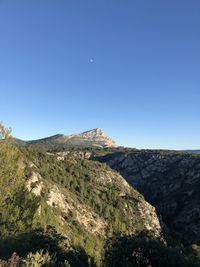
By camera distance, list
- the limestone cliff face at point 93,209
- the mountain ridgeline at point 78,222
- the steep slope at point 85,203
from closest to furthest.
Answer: the mountain ridgeline at point 78,222, the steep slope at point 85,203, the limestone cliff face at point 93,209

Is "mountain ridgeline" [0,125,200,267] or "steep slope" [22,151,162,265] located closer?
"mountain ridgeline" [0,125,200,267]

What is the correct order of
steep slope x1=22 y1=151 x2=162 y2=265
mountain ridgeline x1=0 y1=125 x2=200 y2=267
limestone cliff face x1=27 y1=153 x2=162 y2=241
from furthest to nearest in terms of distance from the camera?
limestone cliff face x1=27 y1=153 x2=162 y2=241
steep slope x1=22 y1=151 x2=162 y2=265
mountain ridgeline x1=0 y1=125 x2=200 y2=267

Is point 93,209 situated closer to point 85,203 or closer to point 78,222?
point 85,203

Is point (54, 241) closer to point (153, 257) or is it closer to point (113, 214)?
point (153, 257)

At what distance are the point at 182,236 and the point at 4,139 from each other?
→ 136m

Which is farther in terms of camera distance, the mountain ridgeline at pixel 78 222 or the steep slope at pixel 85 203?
the steep slope at pixel 85 203

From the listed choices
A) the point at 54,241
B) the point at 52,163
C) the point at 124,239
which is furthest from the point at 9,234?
the point at 52,163

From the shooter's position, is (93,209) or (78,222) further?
(93,209)

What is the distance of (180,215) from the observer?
7028 inches

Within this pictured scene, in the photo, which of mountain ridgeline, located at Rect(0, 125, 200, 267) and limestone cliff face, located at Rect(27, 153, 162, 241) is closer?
mountain ridgeline, located at Rect(0, 125, 200, 267)

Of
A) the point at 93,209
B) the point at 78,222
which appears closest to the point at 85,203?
the point at 93,209

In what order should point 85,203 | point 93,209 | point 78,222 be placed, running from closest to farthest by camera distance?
point 78,222
point 93,209
point 85,203

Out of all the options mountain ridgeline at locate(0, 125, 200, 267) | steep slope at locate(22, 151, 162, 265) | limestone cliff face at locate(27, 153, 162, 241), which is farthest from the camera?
limestone cliff face at locate(27, 153, 162, 241)

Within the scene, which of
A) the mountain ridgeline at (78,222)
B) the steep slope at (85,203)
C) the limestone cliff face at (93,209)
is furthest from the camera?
the limestone cliff face at (93,209)
